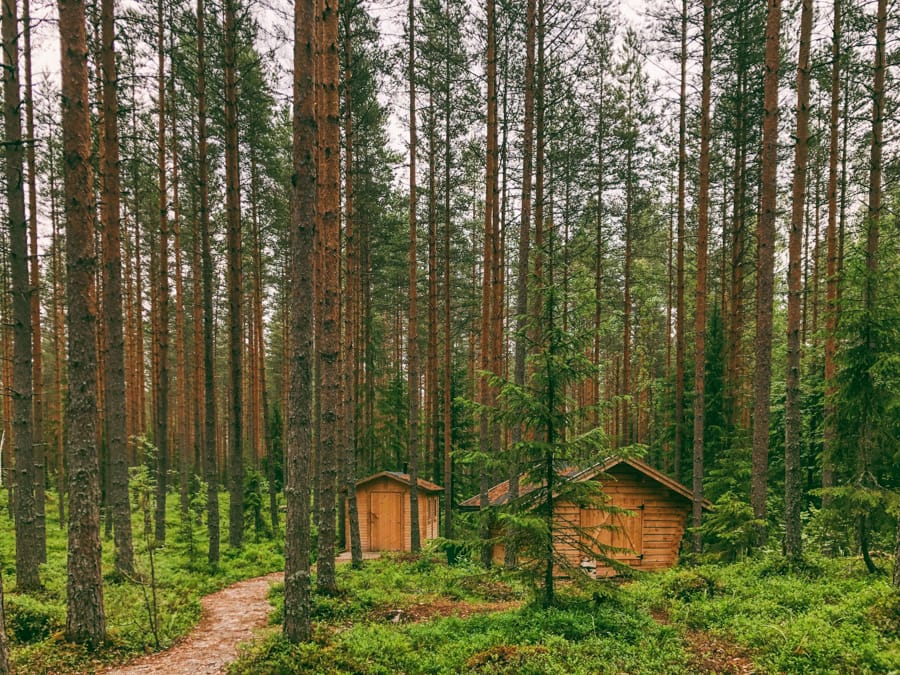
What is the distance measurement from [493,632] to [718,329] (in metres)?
15.0

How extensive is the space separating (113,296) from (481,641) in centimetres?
931

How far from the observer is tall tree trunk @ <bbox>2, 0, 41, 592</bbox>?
982 centimetres

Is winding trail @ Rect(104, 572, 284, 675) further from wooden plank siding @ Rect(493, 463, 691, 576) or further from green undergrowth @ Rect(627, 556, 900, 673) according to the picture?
wooden plank siding @ Rect(493, 463, 691, 576)

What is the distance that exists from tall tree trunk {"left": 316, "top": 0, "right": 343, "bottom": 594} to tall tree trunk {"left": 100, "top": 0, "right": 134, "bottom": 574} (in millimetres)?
3966

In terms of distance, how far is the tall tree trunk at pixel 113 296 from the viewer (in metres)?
10.6

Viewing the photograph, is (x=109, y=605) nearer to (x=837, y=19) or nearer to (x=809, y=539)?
(x=809, y=539)

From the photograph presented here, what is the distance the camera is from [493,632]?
7.90m

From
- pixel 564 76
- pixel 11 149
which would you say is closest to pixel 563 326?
pixel 564 76

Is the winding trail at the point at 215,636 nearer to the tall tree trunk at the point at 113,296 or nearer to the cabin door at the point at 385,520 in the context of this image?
the tall tree trunk at the point at 113,296

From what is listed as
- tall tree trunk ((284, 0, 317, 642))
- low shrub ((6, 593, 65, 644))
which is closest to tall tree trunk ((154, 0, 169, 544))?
low shrub ((6, 593, 65, 644))

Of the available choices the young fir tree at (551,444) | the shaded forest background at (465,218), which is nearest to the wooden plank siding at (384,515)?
the shaded forest background at (465,218)

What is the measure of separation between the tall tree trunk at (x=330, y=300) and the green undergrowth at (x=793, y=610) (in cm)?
621

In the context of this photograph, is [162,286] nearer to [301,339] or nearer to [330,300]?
[330,300]

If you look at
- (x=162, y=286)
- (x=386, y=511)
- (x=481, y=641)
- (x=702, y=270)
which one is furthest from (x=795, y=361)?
(x=386, y=511)
